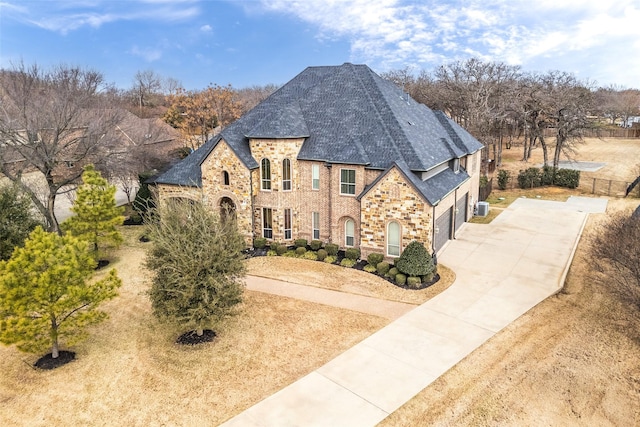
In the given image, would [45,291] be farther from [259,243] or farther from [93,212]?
[259,243]

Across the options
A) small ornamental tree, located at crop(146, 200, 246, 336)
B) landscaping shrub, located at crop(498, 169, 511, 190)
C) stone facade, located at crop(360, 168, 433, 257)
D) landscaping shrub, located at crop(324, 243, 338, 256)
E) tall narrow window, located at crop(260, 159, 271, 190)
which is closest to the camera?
small ornamental tree, located at crop(146, 200, 246, 336)

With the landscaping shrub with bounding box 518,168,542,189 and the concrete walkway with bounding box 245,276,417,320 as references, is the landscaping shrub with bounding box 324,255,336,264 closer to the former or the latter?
the concrete walkway with bounding box 245,276,417,320

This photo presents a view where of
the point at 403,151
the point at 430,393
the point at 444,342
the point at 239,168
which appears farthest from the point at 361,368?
the point at 239,168

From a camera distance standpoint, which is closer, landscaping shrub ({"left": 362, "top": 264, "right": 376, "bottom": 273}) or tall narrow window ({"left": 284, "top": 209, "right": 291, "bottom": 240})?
landscaping shrub ({"left": 362, "top": 264, "right": 376, "bottom": 273})

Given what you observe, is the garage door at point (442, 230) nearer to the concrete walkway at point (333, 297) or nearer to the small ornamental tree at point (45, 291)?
the concrete walkway at point (333, 297)

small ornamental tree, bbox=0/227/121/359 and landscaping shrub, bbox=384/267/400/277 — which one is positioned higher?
small ornamental tree, bbox=0/227/121/359

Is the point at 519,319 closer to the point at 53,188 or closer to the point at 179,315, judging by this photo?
the point at 179,315

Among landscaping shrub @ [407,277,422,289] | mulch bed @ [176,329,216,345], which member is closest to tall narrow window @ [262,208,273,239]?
landscaping shrub @ [407,277,422,289]
